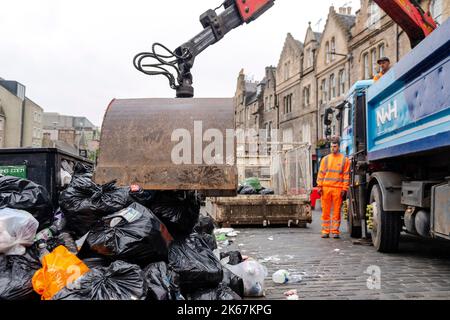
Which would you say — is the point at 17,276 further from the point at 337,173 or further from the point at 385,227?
the point at 337,173

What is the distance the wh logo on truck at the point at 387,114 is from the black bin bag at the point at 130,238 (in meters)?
3.14

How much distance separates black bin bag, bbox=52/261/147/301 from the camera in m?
2.42

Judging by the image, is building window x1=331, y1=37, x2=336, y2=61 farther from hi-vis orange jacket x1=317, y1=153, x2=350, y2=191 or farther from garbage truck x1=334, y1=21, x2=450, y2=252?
hi-vis orange jacket x1=317, y1=153, x2=350, y2=191

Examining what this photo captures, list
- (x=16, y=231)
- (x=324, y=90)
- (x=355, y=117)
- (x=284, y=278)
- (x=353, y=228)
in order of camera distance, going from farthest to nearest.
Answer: (x=324, y=90), (x=353, y=228), (x=355, y=117), (x=284, y=278), (x=16, y=231)

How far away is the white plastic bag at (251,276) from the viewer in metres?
3.61

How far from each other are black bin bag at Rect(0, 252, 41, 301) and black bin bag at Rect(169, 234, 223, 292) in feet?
3.17

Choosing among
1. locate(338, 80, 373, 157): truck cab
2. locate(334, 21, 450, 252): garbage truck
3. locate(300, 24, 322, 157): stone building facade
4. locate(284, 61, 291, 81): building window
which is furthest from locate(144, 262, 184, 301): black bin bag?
locate(284, 61, 291, 81): building window

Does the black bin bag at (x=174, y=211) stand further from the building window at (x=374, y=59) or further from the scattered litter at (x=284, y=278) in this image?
the building window at (x=374, y=59)

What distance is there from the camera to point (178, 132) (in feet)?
10.2

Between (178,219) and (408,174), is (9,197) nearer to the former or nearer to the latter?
(178,219)

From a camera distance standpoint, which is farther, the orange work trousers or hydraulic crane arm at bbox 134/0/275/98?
the orange work trousers

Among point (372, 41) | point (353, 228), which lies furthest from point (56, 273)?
point (372, 41)

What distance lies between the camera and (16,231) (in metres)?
2.93

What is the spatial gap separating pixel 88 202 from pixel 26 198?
0.49 m
